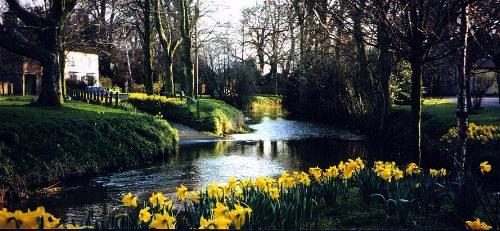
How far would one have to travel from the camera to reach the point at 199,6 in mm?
41000

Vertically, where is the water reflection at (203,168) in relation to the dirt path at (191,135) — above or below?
below

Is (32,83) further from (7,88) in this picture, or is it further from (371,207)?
(371,207)

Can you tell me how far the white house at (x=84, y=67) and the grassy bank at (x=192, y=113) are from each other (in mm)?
28455

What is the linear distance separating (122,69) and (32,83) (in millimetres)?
13563

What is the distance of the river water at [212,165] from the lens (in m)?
11.3

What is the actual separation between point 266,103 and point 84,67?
2315cm

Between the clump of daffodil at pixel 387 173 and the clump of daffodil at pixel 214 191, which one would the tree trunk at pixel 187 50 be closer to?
the clump of daffodil at pixel 387 173

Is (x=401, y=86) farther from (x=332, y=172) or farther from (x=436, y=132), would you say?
(x=332, y=172)

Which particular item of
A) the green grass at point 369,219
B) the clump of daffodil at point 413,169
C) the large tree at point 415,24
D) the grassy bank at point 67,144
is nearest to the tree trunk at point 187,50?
the grassy bank at point 67,144

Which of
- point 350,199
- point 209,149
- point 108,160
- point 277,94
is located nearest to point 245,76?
point 277,94

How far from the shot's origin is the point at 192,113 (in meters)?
28.8

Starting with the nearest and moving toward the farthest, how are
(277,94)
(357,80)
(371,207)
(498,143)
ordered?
(371,207) < (498,143) < (357,80) < (277,94)

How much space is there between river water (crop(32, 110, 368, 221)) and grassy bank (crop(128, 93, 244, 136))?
1.50 m

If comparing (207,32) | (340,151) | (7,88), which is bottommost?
(340,151)
